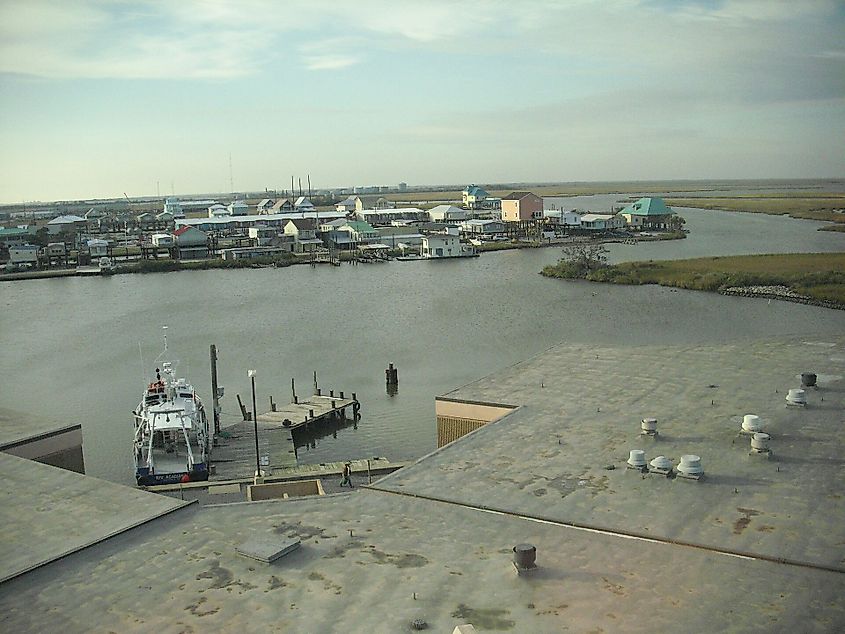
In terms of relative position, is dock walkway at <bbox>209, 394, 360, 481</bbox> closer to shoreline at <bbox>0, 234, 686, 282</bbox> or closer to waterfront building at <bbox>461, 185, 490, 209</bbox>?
shoreline at <bbox>0, 234, 686, 282</bbox>

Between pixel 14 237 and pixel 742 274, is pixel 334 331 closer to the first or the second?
pixel 742 274

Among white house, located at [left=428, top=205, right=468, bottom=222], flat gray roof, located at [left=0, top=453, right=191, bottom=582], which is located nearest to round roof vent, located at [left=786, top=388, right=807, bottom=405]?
flat gray roof, located at [left=0, top=453, right=191, bottom=582]

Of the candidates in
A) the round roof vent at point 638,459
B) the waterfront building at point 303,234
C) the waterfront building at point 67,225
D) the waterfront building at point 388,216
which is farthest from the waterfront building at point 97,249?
the round roof vent at point 638,459

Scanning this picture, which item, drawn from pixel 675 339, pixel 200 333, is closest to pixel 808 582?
pixel 675 339

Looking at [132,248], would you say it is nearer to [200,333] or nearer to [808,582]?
[200,333]

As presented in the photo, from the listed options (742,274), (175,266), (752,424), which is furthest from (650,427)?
(175,266)

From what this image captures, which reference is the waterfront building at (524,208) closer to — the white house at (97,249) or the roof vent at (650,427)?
the white house at (97,249)
